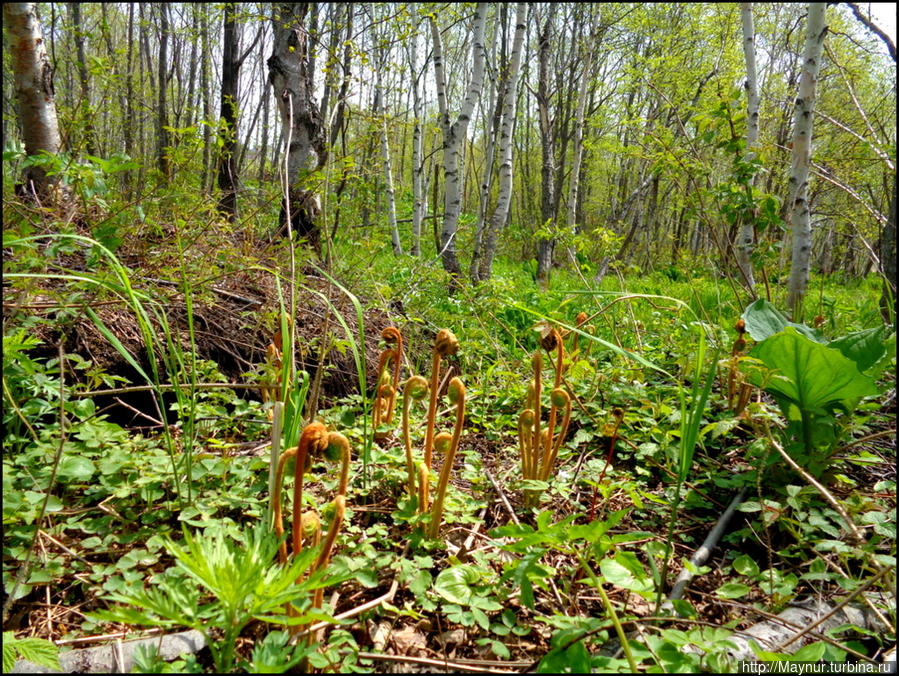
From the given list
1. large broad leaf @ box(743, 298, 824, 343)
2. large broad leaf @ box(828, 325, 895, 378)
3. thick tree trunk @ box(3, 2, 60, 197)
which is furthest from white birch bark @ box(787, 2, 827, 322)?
thick tree trunk @ box(3, 2, 60, 197)

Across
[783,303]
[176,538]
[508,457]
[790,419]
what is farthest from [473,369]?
[783,303]

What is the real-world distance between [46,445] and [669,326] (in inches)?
136

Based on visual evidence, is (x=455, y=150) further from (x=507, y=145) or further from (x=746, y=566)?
(x=746, y=566)

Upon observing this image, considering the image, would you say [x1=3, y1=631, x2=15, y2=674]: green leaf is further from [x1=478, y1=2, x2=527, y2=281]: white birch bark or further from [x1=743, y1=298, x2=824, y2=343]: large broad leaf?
[x1=478, y1=2, x2=527, y2=281]: white birch bark

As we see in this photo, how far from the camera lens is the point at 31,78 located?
2883 mm

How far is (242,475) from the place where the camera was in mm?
1450

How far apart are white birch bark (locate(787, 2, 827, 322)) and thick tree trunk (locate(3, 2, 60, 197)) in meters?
4.78

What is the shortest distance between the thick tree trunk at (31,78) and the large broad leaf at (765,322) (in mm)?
3688

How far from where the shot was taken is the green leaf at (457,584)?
1.13 meters

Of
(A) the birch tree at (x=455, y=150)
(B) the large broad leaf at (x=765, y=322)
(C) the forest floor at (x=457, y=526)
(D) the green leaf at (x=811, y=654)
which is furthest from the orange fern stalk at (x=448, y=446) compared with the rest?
(A) the birch tree at (x=455, y=150)

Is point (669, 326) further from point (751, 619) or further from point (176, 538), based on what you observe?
point (176, 538)

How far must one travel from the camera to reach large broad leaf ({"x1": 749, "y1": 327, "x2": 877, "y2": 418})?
1609 millimetres

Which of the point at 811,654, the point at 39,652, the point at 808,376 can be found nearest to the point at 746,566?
the point at 811,654

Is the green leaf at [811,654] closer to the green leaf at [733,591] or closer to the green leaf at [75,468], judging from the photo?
the green leaf at [733,591]
